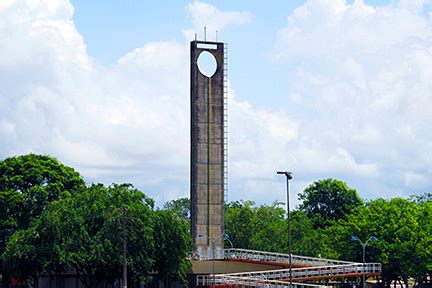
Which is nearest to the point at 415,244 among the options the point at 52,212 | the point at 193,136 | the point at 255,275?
the point at 255,275

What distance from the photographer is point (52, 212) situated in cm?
8506

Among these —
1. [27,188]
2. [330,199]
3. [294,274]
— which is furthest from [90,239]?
[330,199]

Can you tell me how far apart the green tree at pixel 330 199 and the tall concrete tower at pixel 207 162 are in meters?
51.6

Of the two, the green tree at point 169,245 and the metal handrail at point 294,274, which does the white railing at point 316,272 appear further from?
the green tree at point 169,245

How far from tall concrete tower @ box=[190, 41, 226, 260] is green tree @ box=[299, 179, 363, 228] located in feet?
169

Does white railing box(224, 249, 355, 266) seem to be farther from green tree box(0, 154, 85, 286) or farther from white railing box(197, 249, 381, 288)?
green tree box(0, 154, 85, 286)

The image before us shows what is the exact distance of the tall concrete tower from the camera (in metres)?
102

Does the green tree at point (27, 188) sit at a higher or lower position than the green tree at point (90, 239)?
higher

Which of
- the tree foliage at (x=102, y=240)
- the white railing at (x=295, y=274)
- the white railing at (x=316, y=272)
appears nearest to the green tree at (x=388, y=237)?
the white railing at (x=295, y=274)

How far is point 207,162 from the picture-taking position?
103 metres

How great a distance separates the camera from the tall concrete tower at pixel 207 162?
102 metres

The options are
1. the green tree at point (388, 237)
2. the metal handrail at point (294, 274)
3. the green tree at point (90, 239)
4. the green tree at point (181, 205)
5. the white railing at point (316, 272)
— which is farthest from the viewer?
the green tree at point (181, 205)

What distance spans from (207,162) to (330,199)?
56.3 metres

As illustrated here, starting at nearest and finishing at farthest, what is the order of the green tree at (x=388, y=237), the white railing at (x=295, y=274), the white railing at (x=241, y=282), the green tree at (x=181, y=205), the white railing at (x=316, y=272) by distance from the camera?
the white railing at (x=241, y=282) → the white railing at (x=295, y=274) → the white railing at (x=316, y=272) → the green tree at (x=388, y=237) → the green tree at (x=181, y=205)
